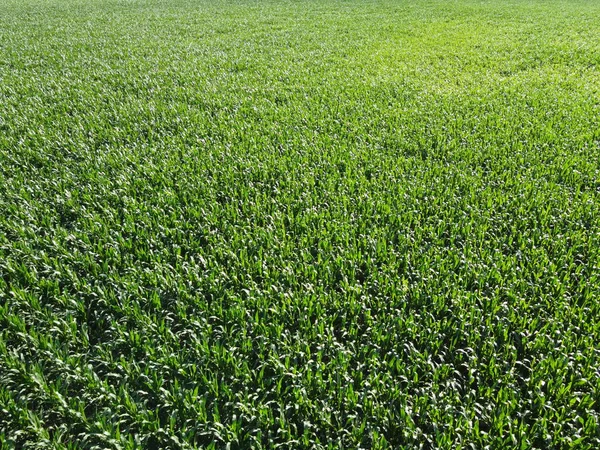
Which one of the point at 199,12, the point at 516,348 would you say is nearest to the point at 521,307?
the point at 516,348

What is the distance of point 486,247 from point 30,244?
3870 millimetres

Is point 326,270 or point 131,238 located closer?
point 326,270

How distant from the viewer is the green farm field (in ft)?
7.78

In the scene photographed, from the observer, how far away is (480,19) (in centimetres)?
1859

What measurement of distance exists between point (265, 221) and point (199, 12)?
65.0ft

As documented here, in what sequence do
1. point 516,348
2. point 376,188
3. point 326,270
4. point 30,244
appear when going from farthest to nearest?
1. point 376,188
2. point 30,244
3. point 326,270
4. point 516,348

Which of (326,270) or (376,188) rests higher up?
(376,188)

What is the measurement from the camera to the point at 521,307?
10.1ft

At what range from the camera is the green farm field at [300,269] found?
93.4 inches

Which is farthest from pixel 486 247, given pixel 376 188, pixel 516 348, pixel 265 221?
pixel 265 221

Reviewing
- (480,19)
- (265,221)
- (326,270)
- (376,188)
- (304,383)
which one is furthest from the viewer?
(480,19)

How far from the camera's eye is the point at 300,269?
347cm

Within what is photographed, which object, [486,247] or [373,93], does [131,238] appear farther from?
[373,93]

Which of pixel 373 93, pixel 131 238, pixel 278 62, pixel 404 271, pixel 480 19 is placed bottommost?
pixel 404 271
